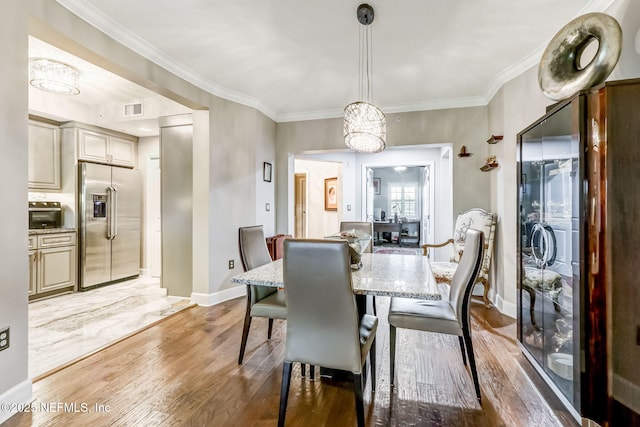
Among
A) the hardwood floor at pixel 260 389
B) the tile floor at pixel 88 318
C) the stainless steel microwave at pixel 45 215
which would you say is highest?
the stainless steel microwave at pixel 45 215

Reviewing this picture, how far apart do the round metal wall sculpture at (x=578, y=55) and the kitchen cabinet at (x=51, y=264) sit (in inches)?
208

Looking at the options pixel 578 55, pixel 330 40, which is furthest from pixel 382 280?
pixel 330 40

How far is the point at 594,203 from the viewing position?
4.55 ft

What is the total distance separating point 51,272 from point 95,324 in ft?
4.87

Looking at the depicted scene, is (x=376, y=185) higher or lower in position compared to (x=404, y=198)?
higher

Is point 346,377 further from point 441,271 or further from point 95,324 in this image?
point 95,324

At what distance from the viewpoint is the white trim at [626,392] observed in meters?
1.33

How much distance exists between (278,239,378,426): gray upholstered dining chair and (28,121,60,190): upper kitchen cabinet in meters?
4.26

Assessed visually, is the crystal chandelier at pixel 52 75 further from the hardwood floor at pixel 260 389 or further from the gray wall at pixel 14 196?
the hardwood floor at pixel 260 389

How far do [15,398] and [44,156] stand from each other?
3500 millimetres

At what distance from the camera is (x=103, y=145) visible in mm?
4379

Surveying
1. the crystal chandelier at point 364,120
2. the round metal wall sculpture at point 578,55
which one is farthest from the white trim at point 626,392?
the crystal chandelier at point 364,120

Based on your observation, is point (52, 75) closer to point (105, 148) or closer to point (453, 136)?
point (105, 148)

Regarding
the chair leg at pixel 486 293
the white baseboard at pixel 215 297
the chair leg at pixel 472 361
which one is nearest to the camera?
the chair leg at pixel 472 361
